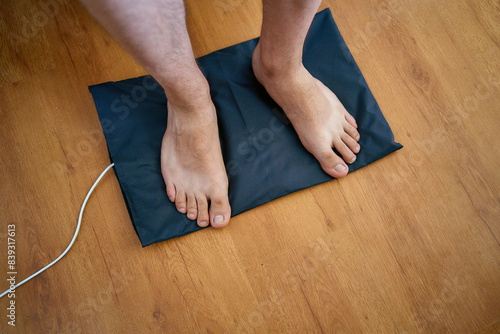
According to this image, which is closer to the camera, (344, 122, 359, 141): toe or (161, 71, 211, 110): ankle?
(161, 71, 211, 110): ankle

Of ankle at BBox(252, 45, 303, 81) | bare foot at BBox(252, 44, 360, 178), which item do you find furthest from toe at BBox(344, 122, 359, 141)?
ankle at BBox(252, 45, 303, 81)

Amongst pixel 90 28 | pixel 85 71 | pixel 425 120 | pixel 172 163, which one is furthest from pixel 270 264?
pixel 90 28

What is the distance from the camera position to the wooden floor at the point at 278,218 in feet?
2.57

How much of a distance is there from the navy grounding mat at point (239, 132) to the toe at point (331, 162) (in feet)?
0.07

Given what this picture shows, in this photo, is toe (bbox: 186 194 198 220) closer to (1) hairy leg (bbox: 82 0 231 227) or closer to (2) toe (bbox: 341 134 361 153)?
(1) hairy leg (bbox: 82 0 231 227)

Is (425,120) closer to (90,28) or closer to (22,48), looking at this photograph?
(90,28)

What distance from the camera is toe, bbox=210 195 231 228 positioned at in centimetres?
80

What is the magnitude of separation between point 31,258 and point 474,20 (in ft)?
4.40

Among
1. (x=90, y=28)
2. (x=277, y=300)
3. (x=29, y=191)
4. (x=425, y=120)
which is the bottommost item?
(x=277, y=300)

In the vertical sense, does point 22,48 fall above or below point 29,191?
above

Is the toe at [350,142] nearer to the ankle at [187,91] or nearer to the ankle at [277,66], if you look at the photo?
the ankle at [277,66]

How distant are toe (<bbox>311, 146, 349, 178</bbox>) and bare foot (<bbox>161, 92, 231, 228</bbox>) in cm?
24

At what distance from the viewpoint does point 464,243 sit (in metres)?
0.83

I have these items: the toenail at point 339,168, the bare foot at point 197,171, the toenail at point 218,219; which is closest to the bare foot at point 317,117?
the toenail at point 339,168
